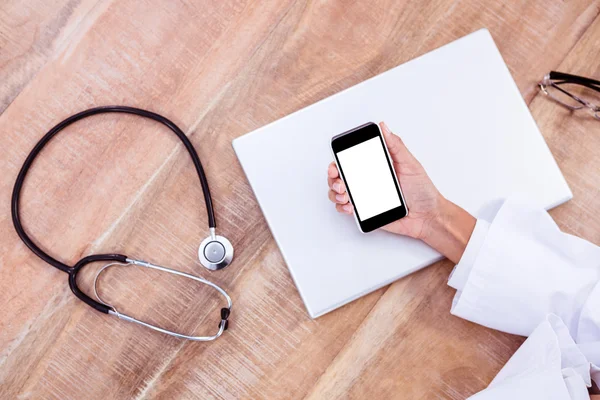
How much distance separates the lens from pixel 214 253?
1.03 meters

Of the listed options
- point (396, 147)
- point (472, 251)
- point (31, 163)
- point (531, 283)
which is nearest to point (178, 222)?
point (31, 163)

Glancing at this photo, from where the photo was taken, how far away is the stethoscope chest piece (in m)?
1.03

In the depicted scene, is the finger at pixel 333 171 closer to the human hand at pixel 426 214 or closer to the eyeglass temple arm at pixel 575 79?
the human hand at pixel 426 214

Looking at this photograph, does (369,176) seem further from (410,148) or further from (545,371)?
(545,371)

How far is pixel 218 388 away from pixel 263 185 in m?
0.37

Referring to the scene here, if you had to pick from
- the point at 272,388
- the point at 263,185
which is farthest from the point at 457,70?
the point at 272,388

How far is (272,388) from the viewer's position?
1.04 meters

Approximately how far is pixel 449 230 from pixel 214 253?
1.37 feet

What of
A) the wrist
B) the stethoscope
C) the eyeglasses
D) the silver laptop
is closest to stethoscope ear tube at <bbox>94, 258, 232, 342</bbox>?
the stethoscope

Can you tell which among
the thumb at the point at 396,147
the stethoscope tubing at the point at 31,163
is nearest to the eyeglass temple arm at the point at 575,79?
the thumb at the point at 396,147

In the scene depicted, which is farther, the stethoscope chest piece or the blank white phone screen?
the stethoscope chest piece

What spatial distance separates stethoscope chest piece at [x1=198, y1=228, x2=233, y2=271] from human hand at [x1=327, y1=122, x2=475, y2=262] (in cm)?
21

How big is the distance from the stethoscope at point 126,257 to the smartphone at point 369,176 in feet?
0.83

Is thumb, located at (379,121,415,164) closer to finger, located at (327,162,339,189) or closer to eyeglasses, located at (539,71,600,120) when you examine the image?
finger, located at (327,162,339,189)
